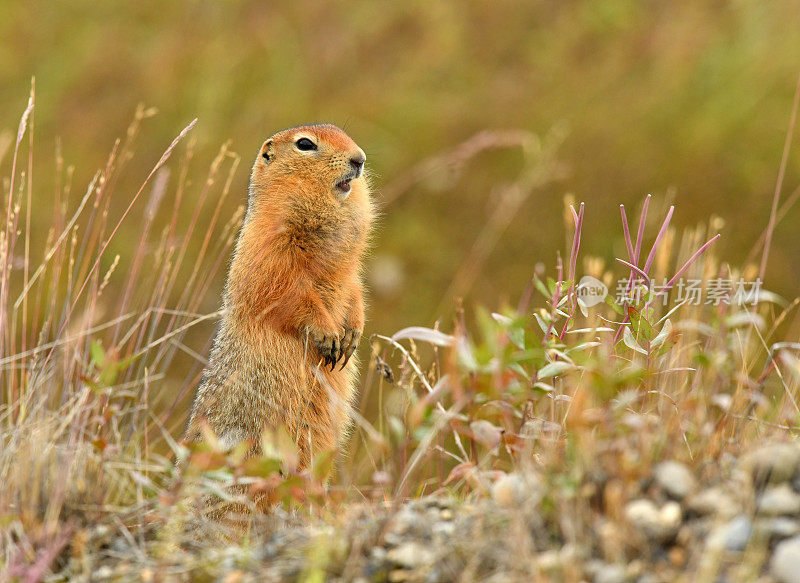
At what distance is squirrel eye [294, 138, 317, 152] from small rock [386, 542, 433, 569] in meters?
2.32

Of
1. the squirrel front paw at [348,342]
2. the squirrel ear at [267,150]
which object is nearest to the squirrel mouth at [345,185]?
the squirrel ear at [267,150]

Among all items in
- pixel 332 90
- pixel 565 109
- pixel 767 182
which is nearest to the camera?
pixel 767 182

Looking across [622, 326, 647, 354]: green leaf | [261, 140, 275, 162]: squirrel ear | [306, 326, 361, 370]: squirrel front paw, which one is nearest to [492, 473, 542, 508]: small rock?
[622, 326, 647, 354]: green leaf

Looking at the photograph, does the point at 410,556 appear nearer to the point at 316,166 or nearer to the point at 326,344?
the point at 326,344

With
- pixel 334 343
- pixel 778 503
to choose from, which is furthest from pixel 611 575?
pixel 334 343

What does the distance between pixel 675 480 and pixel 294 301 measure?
208 centimetres

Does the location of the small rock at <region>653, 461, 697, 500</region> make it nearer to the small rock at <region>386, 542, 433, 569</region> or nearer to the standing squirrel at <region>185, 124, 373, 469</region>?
the small rock at <region>386, 542, 433, 569</region>

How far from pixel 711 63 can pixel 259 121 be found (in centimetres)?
376

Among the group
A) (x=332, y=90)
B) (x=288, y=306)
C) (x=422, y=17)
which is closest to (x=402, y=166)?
(x=332, y=90)

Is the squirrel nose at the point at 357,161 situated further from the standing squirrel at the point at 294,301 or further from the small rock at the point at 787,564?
the small rock at the point at 787,564

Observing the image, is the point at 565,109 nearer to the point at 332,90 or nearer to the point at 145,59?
the point at 332,90

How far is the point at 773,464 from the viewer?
2.19m

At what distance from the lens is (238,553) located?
7.77 ft

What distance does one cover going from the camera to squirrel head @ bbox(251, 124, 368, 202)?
13.6ft
